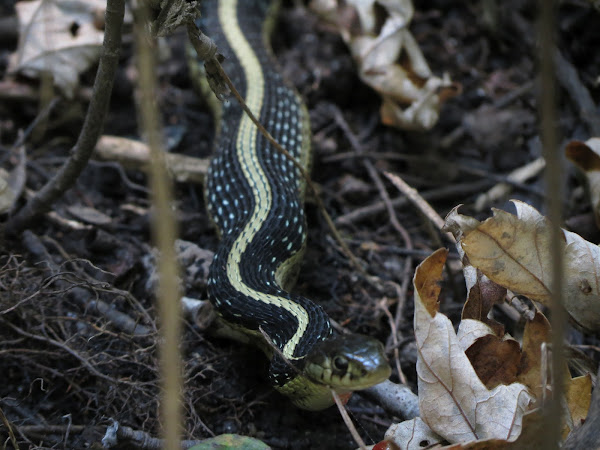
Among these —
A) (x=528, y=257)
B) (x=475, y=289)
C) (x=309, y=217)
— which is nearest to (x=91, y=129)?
(x=309, y=217)

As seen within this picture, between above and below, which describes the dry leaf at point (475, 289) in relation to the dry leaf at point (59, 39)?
below

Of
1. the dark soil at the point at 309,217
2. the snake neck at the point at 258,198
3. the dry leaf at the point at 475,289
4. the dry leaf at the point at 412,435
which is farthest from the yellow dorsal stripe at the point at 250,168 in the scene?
the dry leaf at the point at 475,289

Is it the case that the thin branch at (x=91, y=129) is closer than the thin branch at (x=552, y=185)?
No

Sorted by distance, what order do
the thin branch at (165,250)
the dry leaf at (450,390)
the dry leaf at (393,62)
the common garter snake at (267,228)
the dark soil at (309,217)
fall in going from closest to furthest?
the thin branch at (165,250) → the dry leaf at (450,390) → the common garter snake at (267,228) → the dark soil at (309,217) → the dry leaf at (393,62)

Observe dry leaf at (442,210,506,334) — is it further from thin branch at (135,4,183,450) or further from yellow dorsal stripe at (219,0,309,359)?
thin branch at (135,4,183,450)

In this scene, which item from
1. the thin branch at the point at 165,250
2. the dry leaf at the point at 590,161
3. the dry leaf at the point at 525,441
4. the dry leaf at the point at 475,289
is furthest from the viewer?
the dry leaf at the point at 590,161

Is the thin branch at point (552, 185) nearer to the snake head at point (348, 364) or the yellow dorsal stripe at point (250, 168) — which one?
the snake head at point (348, 364)
